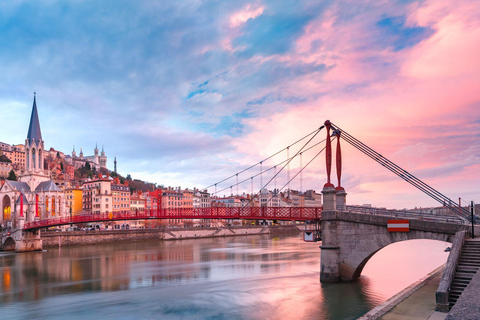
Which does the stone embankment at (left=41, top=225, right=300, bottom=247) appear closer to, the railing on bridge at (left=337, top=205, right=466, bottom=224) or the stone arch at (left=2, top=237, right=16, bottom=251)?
the stone arch at (left=2, top=237, right=16, bottom=251)

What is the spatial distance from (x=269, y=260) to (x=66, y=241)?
138 feet

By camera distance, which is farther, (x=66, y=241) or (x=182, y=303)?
(x=66, y=241)

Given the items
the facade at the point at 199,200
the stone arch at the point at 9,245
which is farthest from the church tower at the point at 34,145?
the stone arch at the point at 9,245

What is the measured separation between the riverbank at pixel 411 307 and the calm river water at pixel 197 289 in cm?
271

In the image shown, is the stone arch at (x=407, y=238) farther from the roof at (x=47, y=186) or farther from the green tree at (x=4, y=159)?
the green tree at (x=4, y=159)

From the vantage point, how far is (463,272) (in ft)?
56.2

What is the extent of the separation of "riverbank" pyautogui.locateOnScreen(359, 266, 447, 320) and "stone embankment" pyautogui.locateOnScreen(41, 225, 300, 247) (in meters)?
63.9

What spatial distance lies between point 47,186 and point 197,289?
3698 inches

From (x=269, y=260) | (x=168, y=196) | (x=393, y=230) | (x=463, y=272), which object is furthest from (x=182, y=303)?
(x=168, y=196)

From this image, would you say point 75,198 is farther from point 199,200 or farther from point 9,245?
point 9,245

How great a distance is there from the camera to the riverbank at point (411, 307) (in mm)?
15305

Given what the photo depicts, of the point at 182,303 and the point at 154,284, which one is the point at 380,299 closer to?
the point at 182,303

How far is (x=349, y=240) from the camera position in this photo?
25.1 meters

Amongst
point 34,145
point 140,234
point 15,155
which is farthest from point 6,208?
point 15,155
